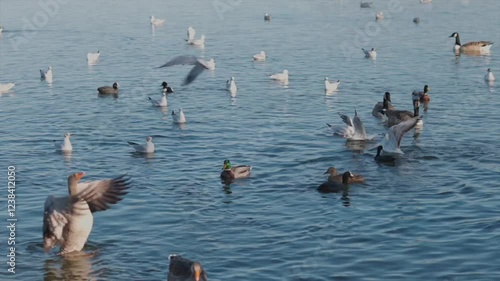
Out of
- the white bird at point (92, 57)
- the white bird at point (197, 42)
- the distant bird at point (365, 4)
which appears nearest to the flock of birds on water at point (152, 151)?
the white bird at point (92, 57)

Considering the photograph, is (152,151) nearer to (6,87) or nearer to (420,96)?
(420,96)

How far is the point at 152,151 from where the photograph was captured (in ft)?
101

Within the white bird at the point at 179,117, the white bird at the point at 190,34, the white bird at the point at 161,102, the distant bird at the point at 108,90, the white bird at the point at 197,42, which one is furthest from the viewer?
the white bird at the point at 190,34

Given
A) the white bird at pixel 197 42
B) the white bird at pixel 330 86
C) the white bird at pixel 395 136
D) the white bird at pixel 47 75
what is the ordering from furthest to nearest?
the white bird at pixel 197 42, the white bird at pixel 47 75, the white bird at pixel 330 86, the white bird at pixel 395 136

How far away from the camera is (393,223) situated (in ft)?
75.7

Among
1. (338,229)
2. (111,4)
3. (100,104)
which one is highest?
(111,4)

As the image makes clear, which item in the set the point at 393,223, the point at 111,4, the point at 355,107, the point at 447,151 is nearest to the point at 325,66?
the point at 355,107

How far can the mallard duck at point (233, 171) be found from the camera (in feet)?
88.5

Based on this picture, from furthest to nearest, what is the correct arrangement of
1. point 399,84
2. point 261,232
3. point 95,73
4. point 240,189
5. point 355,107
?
point 95,73 < point 399,84 < point 355,107 < point 240,189 < point 261,232

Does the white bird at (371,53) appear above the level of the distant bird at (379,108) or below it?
above

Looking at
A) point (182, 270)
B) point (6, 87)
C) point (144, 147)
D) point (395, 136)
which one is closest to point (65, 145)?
point (144, 147)

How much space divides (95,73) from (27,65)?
15.6 feet

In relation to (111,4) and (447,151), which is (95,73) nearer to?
(447,151)

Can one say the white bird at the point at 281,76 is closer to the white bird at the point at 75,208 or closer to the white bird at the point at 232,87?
the white bird at the point at 232,87
